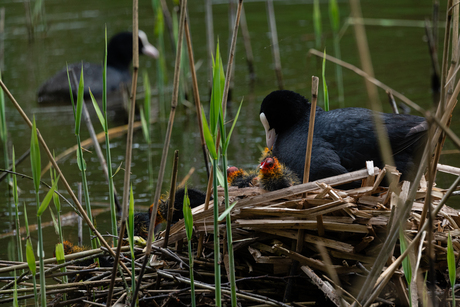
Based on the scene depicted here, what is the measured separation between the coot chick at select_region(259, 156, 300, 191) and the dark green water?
140 cm

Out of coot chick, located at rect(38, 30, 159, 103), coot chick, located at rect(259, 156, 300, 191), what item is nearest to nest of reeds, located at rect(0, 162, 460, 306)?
coot chick, located at rect(259, 156, 300, 191)

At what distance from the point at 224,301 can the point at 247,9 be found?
8.01 meters

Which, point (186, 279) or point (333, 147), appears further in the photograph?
point (333, 147)

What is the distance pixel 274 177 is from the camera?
2545 millimetres

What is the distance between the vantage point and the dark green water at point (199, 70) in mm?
4598

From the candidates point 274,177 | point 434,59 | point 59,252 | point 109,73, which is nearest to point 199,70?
point 109,73

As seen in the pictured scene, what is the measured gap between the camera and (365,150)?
268 centimetres

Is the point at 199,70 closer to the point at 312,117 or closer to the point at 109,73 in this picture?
the point at 109,73

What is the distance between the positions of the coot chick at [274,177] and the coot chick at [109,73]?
4548mm

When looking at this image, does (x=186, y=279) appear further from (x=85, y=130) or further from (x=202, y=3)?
(x=202, y=3)

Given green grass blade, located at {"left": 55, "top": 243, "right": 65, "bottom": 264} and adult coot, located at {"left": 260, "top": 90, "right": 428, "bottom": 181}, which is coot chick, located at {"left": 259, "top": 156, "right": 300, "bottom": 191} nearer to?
adult coot, located at {"left": 260, "top": 90, "right": 428, "bottom": 181}

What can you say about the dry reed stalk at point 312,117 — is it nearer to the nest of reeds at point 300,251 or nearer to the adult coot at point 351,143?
the nest of reeds at point 300,251

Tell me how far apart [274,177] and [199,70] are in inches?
200

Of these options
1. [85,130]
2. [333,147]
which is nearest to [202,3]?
[85,130]
